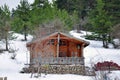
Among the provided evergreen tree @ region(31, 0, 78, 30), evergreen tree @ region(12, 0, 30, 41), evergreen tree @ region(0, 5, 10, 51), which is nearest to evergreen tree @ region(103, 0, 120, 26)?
evergreen tree @ region(31, 0, 78, 30)

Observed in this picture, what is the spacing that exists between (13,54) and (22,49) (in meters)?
7.64

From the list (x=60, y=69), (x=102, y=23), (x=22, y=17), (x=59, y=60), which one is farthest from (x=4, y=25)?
(x=60, y=69)

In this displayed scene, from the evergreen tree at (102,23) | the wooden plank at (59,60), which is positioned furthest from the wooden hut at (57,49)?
the evergreen tree at (102,23)

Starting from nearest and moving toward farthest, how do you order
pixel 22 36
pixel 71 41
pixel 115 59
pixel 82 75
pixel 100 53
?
pixel 82 75 → pixel 71 41 → pixel 115 59 → pixel 100 53 → pixel 22 36

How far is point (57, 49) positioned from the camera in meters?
40.4

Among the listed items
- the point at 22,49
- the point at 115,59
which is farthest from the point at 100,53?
the point at 22,49

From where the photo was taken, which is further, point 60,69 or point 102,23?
point 102,23

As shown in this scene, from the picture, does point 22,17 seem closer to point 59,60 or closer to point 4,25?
point 4,25

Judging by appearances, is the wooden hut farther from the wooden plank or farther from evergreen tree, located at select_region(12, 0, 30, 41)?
evergreen tree, located at select_region(12, 0, 30, 41)

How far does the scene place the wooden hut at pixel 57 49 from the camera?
38.8 m

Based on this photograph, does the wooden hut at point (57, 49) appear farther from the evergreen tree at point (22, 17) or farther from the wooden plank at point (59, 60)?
the evergreen tree at point (22, 17)

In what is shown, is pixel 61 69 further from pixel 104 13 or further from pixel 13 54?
pixel 104 13

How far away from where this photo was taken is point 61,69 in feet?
125

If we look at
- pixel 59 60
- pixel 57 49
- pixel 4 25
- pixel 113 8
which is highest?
pixel 113 8
